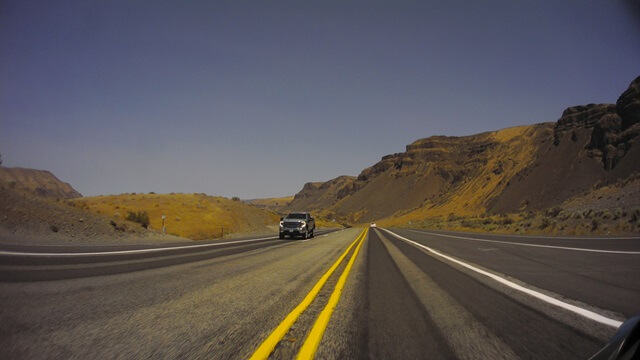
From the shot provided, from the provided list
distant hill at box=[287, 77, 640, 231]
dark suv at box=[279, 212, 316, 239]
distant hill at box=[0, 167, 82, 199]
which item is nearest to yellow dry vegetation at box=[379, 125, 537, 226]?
distant hill at box=[287, 77, 640, 231]

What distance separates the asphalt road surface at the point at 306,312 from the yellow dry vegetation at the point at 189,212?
27658 mm

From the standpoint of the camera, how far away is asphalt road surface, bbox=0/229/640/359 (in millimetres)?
3680

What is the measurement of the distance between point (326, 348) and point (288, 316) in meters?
1.30

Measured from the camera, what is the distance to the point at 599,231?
27.0 m

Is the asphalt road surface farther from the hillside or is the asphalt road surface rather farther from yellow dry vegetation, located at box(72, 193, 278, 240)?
yellow dry vegetation, located at box(72, 193, 278, 240)

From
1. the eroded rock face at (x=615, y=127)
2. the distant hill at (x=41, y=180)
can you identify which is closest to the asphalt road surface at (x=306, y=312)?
the eroded rock face at (x=615, y=127)

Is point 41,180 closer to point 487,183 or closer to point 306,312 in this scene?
point 487,183

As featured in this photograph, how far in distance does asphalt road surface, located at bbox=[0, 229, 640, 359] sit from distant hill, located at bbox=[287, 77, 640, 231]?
1331 inches

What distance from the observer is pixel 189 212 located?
143ft

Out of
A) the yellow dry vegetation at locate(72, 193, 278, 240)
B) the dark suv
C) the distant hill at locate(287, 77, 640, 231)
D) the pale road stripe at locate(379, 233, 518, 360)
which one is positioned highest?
the distant hill at locate(287, 77, 640, 231)

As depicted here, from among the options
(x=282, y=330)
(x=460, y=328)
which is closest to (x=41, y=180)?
(x=282, y=330)

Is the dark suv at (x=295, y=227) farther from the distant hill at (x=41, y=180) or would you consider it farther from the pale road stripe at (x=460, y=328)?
the distant hill at (x=41, y=180)

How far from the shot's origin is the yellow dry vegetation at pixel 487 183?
93688 millimetres

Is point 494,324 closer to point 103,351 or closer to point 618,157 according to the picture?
point 103,351
